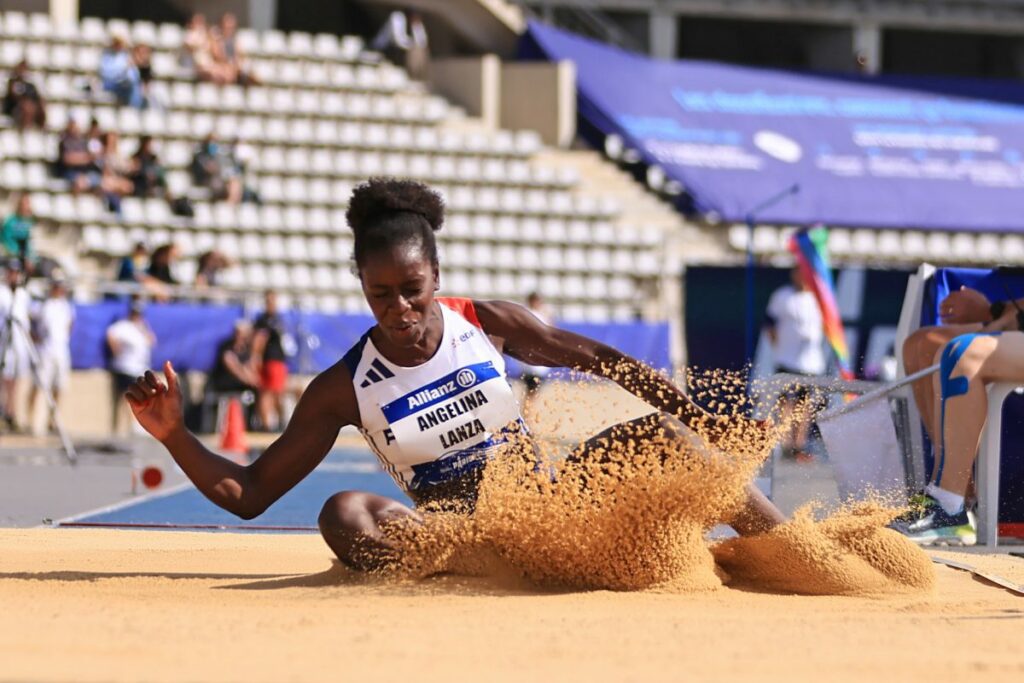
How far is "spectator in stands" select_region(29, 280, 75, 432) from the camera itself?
17.4m

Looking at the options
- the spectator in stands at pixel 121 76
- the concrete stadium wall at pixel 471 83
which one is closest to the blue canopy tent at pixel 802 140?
Result: the concrete stadium wall at pixel 471 83

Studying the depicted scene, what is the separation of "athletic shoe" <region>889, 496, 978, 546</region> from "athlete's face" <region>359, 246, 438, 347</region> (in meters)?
3.48

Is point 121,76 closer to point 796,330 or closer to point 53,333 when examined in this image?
point 53,333

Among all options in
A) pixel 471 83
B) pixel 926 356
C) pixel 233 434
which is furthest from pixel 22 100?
pixel 926 356

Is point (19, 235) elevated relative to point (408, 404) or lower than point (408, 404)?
elevated

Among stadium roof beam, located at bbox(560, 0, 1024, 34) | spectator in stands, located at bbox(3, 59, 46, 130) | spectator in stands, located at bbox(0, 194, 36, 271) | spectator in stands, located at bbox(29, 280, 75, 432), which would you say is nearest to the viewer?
spectator in stands, located at bbox(0, 194, 36, 271)

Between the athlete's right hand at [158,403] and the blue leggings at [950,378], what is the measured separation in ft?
13.7

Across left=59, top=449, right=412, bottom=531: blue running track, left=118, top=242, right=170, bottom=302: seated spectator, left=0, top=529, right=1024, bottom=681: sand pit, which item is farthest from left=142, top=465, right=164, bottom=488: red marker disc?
left=118, top=242, right=170, bottom=302: seated spectator

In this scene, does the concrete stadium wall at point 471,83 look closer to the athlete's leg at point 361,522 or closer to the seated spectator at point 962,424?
the seated spectator at point 962,424

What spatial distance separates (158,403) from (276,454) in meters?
0.46

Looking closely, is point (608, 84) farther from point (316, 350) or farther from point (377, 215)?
point (377, 215)

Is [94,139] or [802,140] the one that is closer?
[94,139]

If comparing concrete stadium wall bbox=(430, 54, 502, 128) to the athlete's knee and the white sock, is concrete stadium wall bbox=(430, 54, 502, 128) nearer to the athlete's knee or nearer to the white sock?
the white sock

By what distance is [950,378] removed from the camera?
8.27 meters
